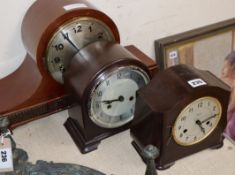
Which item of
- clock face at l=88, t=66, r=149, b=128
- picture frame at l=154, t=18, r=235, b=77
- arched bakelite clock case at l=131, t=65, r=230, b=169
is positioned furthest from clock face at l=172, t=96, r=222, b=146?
picture frame at l=154, t=18, r=235, b=77

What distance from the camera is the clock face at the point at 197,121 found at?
942mm

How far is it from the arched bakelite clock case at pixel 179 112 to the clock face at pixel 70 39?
0.70 ft

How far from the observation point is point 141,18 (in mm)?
1321

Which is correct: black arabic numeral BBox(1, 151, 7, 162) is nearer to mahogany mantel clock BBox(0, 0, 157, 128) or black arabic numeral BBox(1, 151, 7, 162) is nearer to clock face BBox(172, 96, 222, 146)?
mahogany mantel clock BBox(0, 0, 157, 128)

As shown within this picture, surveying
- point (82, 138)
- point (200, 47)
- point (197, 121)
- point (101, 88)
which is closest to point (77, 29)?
point (101, 88)

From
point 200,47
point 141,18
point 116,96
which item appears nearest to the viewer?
point 116,96

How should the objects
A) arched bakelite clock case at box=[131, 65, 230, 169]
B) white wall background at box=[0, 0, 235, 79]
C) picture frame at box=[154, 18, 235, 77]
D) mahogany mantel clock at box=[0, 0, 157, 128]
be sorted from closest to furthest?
1. arched bakelite clock case at box=[131, 65, 230, 169]
2. mahogany mantel clock at box=[0, 0, 157, 128]
3. white wall background at box=[0, 0, 235, 79]
4. picture frame at box=[154, 18, 235, 77]

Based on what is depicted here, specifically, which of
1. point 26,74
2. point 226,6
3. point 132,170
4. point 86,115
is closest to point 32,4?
point 26,74

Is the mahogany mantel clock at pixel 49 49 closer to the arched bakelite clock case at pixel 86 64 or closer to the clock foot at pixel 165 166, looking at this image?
the arched bakelite clock case at pixel 86 64

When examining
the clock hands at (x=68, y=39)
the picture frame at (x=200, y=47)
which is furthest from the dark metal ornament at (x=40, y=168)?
the picture frame at (x=200, y=47)

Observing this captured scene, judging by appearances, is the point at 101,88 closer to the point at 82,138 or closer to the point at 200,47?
the point at 82,138

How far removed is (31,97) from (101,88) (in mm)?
231

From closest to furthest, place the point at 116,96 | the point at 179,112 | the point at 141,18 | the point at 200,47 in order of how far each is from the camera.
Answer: the point at 179,112 → the point at 116,96 → the point at 141,18 → the point at 200,47

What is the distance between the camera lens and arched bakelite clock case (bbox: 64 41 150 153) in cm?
96
